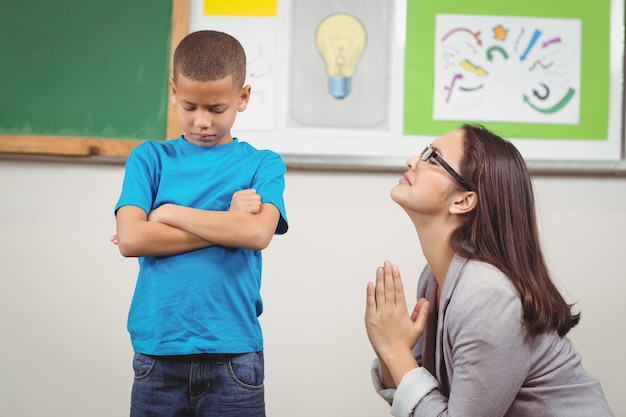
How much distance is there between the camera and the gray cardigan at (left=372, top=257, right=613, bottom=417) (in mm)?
1288

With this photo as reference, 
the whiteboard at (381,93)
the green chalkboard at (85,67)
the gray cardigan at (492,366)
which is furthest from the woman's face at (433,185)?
the green chalkboard at (85,67)

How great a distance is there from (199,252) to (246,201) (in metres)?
0.14

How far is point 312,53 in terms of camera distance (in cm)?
230

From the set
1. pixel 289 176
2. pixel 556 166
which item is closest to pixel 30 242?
pixel 289 176

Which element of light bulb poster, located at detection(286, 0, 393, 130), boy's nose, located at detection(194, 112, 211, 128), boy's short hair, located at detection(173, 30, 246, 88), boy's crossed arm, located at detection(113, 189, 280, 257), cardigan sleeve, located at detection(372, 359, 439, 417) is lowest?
cardigan sleeve, located at detection(372, 359, 439, 417)

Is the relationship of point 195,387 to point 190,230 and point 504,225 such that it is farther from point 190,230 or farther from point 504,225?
point 504,225

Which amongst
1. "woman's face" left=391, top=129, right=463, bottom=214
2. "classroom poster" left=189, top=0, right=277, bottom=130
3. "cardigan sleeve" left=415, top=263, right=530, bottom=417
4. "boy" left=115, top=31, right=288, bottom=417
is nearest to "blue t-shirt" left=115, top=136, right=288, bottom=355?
"boy" left=115, top=31, right=288, bottom=417

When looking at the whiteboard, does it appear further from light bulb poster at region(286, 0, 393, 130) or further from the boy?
the boy

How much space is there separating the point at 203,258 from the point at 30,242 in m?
1.18

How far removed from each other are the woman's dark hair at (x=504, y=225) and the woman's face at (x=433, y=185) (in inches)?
1.2

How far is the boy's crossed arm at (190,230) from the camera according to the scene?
129cm

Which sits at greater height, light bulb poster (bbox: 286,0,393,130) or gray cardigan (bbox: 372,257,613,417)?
light bulb poster (bbox: 286,0,393,130)

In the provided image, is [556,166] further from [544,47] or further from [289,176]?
[289,176]

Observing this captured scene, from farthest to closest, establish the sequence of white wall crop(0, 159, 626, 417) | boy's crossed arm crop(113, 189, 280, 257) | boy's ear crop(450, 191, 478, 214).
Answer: white wall crop(0, 159, 626, 417) < boy's ear crop(450, 191, 478, 214) < boy's crossed arm crop(113, 189, 280, 257)
